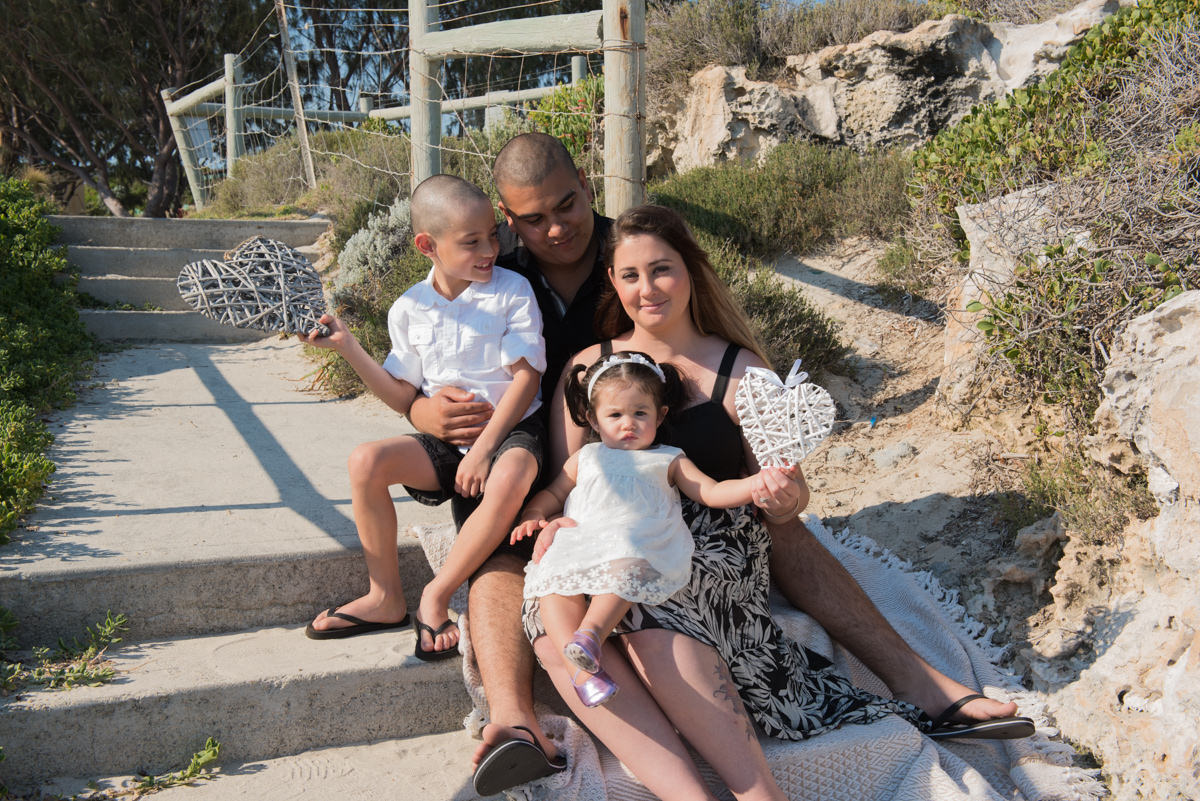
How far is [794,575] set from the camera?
9.38 ft

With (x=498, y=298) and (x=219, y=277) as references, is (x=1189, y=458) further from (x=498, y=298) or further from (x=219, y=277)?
(x=219, y=277)

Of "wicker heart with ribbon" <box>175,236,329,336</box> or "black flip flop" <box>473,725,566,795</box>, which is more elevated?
"wicker heart with ribbon" <box>175,236,329,336</box>

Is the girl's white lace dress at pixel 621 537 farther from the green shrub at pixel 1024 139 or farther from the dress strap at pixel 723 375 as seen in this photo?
the green shrub at pixel 1024 139

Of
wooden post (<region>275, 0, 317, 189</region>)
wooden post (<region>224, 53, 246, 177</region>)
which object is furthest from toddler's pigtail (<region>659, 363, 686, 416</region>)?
wooden post (<region>224, 53, 246, 177</region>)

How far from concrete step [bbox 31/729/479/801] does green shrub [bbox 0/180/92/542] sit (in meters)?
1.11

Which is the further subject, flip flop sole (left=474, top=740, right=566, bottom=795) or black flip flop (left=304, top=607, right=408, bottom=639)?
black flip flop (left=304, top=607, right=408, bottom=639)

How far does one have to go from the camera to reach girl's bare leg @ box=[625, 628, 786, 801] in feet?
6.75

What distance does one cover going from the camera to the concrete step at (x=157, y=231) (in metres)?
A: 7.13

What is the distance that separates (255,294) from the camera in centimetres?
257

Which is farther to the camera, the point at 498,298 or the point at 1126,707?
the point at 498,298

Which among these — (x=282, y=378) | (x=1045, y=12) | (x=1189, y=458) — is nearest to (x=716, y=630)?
(x=1189, y=458)

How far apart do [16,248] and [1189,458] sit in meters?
6.94

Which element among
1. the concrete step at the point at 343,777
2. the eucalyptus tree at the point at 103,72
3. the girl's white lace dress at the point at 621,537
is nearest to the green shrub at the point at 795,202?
the girl's white lace dress at the point at 621,537

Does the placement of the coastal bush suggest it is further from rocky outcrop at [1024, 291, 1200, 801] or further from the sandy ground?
rocky outcrop at [1024, 291, 1200, 801]
